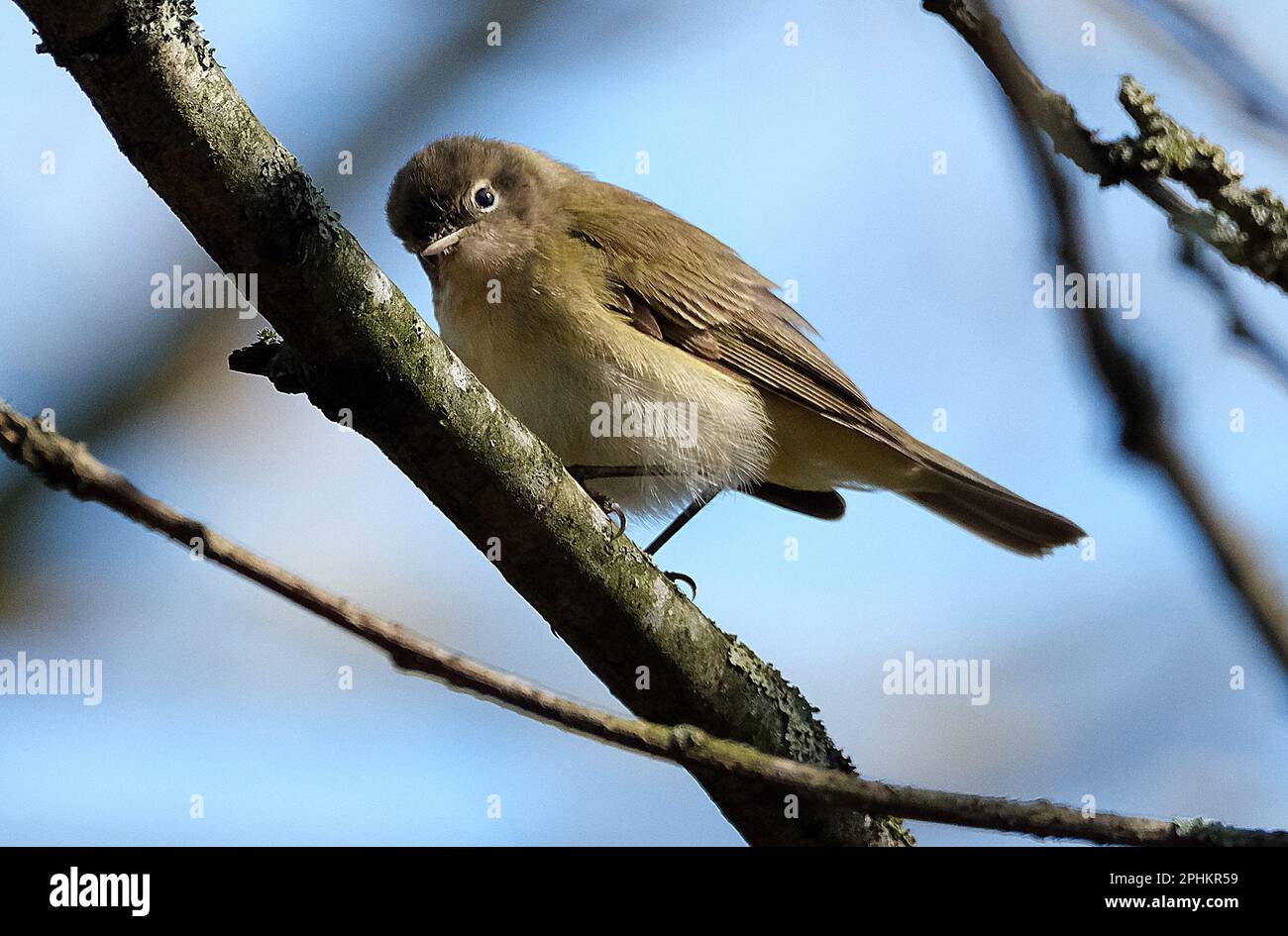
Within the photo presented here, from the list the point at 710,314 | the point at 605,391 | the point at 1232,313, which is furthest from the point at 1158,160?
the point at 710,314

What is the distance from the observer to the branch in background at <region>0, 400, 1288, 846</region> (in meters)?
1.79

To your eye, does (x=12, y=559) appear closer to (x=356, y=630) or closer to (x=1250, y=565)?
(x=356, y=630)

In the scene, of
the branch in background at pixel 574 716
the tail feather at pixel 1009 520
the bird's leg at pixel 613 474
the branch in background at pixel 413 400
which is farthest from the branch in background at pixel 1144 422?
the tail feather at pixel 1009 520

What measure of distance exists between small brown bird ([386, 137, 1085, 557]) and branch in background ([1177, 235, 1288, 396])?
8.88 ft

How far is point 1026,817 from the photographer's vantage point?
2180 mm

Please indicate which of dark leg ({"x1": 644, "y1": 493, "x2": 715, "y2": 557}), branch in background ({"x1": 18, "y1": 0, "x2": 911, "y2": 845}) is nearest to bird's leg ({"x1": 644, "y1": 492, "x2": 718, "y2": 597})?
dark leg ({"x1": 644, "y1": 493, "x2": 715, "y2": 557})

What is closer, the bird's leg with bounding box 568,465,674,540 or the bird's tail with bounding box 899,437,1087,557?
the bird's leg with bounding box 568,465,674,540

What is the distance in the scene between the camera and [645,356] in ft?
16.3

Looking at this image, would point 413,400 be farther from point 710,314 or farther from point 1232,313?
point 710,314

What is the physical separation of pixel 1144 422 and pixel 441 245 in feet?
11.8

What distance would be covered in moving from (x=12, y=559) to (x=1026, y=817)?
451 cm

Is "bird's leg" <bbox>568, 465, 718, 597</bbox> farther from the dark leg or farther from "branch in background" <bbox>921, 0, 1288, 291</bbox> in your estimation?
"branch in background" <bbox>921, 0, 1288, 291</bbox>

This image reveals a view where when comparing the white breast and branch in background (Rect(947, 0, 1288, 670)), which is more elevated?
the white breast
